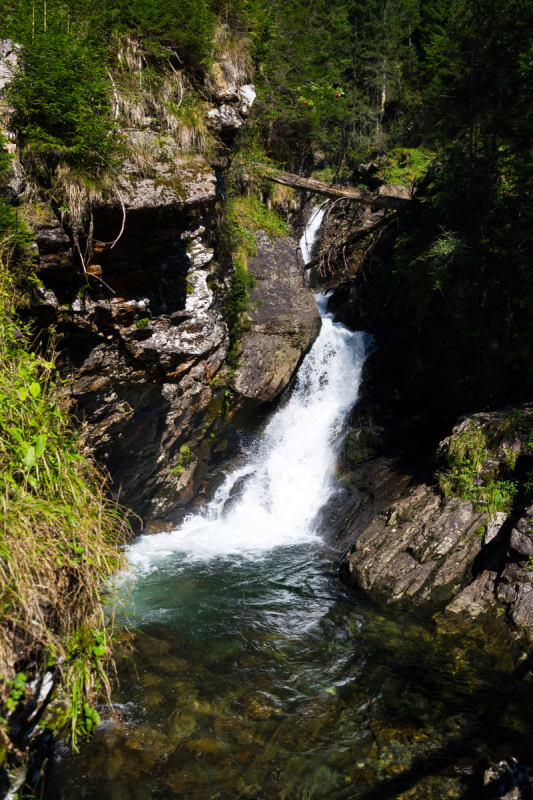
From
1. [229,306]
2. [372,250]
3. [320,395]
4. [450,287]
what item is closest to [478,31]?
[450,287]

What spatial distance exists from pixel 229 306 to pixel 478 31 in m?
7.46

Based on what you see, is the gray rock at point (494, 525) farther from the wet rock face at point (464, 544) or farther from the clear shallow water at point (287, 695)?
the clear shallow water at point (287, 695)

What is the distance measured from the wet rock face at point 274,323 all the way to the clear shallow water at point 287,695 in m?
3.94

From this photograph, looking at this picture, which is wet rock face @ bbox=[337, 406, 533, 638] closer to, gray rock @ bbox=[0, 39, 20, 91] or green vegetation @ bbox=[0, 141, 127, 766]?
green vegetation @ bbox=[0, 141, 127, 766]

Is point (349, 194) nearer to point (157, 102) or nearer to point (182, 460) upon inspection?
point (157, 102)

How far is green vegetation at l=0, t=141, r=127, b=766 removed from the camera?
2396mm

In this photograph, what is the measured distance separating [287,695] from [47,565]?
3204mm

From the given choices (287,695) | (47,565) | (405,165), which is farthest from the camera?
(405,165)

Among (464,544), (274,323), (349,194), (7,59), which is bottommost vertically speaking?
(464,544)

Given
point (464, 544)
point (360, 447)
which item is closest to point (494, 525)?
point (464, 544)

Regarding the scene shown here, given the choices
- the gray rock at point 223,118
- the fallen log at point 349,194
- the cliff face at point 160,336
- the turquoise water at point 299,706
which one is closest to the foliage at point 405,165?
the fallen log at point 349,194

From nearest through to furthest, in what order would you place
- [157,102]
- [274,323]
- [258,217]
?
[157,102] → [274,323] → [258,217]

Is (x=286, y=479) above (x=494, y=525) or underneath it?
underneath

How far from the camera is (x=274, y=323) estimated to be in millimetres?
10344
